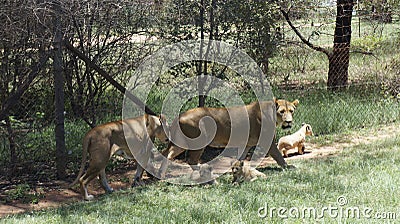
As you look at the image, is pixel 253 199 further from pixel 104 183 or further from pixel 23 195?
pixel 23 195

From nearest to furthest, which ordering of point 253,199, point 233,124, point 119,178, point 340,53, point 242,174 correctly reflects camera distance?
1. point 253,199
2. point 242,174
3. point 233,124
4. point 119,178
5. point 340,53

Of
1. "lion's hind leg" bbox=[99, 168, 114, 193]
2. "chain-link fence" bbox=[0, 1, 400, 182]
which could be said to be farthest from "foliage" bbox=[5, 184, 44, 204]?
"lion's hind leg" bbox=[99, 168, 114, 193]

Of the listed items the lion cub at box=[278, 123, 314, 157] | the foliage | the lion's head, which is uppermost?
the lion's head

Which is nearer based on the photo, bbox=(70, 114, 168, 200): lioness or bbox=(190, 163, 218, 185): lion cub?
bbox=(70, 114, 168, 200): lioness

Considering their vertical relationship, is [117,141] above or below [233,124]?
below

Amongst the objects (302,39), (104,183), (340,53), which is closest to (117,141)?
(104,183)

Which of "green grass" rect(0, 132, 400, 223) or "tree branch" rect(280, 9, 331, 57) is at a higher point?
"tree branch" rect(280, 9, 331, 57)

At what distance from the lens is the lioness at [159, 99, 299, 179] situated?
7395 millimetres

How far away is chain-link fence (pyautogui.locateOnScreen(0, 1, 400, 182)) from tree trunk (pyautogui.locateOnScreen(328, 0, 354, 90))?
1.1 inches

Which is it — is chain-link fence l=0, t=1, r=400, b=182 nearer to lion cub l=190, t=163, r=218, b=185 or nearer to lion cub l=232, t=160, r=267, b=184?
lion cub l=190, t=163, r=218, b=185

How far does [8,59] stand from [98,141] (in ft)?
5.28

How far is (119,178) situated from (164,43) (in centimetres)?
215

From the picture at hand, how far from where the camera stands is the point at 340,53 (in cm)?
1152

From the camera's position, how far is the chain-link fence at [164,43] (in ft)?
23.5
